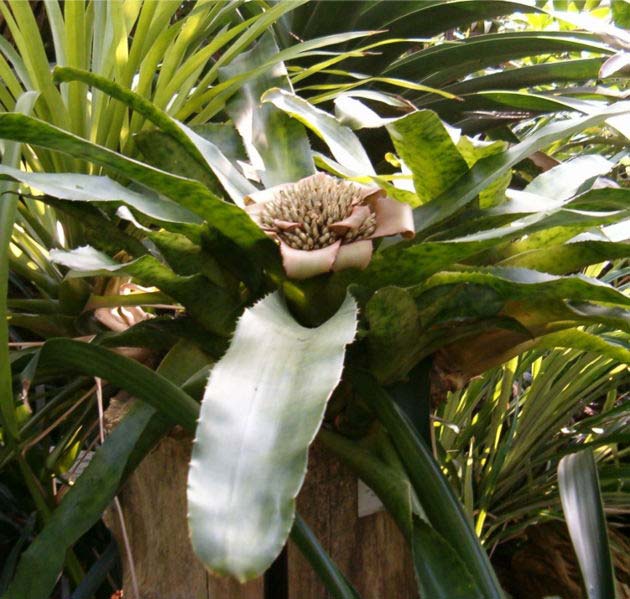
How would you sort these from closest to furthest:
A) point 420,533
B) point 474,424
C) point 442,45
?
point 420,533, point 442,45, point 474,424

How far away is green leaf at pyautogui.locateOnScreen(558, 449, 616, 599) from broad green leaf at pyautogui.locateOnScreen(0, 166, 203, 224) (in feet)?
1.31

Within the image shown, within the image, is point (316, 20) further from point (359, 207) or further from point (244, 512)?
point (244, 512)

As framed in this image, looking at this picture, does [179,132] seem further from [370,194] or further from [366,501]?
[366,501]

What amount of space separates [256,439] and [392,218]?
0.25 metres

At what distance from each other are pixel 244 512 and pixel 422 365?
1.18 ft

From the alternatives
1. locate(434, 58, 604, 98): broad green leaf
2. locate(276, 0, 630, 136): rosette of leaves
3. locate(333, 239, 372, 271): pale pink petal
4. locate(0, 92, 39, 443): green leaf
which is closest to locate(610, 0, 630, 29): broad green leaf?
locate(276, 0, 630, 136): rosette of leaves

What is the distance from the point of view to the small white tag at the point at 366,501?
0.71 meters

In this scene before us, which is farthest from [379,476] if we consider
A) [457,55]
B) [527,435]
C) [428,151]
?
[527,435]

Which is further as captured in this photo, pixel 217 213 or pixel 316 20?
pixel 316 20

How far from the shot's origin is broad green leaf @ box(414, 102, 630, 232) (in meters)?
0.55

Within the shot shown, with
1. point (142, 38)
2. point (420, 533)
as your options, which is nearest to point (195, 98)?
point (142, 38)

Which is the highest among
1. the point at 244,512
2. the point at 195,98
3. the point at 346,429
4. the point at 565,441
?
the point at 195,98

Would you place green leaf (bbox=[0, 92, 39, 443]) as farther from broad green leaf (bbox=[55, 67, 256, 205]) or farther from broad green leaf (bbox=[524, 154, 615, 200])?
broad green leaf (bbox=[524, 154, 615, 200])

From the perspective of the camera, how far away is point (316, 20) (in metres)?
1.09
